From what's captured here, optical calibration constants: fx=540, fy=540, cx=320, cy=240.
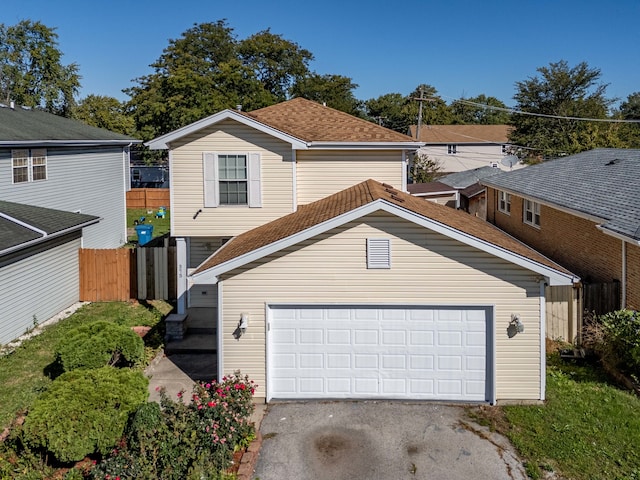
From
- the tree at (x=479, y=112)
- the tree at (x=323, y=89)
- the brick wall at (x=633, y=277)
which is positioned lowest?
the brick wall at (x=633, y=277)

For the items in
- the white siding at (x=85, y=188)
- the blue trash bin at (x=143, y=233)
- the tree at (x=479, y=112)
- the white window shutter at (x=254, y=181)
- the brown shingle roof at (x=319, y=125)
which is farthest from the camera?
the tree at (x=479, y=112)

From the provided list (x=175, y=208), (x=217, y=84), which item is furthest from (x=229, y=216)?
(x=217, y=84)

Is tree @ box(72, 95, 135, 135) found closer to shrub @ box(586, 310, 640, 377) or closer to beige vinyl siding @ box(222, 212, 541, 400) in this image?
beige vinyl siding @ box(222, 212, 541, 400)

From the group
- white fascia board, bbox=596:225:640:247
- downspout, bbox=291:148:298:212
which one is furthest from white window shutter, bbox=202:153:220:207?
white fascia board, bbox=596:225:640:247

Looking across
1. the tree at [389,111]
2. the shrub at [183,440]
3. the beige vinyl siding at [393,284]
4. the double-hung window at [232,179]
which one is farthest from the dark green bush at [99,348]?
the tree at [389,111]

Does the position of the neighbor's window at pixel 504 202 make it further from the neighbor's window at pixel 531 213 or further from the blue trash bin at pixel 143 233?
the blue trash bin at pixel 143 233

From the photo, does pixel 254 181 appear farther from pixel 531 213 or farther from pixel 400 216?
pixel 531 213

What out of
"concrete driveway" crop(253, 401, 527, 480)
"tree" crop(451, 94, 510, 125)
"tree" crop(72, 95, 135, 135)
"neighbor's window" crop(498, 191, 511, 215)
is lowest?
"concrete driveway" crop(253, 401, 527, 480)
